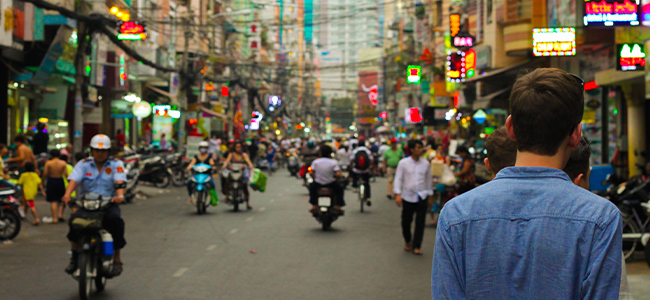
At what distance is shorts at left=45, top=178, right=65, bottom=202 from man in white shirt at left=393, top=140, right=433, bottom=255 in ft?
24.9

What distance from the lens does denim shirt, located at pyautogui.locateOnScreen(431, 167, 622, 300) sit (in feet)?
7.20

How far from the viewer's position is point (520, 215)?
2264 mm

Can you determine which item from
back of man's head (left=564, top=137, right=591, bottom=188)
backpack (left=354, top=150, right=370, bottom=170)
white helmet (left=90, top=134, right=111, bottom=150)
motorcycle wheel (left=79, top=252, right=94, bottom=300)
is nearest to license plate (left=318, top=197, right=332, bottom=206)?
backpack (left=354, top=150, right=370, bottom=170)

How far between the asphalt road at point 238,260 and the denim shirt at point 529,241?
5987 mm

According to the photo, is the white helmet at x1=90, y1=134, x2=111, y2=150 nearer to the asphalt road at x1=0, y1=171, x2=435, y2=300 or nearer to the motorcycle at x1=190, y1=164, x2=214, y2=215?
the asphalt road at x1=0, y1=171, x2=435, y2=300

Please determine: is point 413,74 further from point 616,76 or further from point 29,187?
point 29,187

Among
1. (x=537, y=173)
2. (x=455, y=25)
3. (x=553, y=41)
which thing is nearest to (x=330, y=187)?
(x=553, y=41)

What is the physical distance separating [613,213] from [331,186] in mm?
12861

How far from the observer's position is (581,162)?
430 centimetres

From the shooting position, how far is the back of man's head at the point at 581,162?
13.8ft

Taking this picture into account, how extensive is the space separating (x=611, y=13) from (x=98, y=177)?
35.5 ft

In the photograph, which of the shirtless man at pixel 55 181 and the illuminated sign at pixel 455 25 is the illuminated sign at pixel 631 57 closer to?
the shirtless man at pixel 55 181

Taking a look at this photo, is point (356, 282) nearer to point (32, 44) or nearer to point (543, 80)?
point (543, 80)

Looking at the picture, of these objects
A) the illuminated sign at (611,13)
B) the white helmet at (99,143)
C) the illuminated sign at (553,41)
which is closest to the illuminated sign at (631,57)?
the illuminated sign at (611,13)
